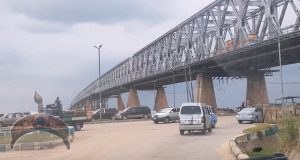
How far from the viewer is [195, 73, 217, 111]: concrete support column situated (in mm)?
81125

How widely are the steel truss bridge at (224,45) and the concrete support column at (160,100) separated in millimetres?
2685

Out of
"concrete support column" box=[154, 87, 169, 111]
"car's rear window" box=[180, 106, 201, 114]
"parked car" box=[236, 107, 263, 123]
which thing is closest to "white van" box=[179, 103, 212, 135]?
"car's rear window" box=[180, 106, 201, 114]

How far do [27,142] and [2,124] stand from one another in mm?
31370

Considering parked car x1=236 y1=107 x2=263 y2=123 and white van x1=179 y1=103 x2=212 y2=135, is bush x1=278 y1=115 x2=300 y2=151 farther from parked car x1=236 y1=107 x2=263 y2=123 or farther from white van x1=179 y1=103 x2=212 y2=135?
parked car x1=236 y1=107 x2=263 y2=123

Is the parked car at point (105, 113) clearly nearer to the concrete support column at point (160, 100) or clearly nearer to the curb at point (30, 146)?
the concrete support column at point (160, 100)

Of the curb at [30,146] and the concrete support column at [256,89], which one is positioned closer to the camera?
the curb at [30,146]

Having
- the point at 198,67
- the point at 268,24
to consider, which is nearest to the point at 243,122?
the point at 268,24

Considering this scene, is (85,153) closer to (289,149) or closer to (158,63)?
(289,149)

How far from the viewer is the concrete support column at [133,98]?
4648 inches

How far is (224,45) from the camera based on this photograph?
7888 cm

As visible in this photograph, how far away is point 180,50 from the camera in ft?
330

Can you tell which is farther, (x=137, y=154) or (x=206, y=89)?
(x=206, y=89)

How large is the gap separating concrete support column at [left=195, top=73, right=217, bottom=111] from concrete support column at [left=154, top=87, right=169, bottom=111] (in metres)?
31.6

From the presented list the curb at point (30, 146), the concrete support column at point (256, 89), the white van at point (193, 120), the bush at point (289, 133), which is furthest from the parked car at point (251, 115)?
the concrete support column at point (256, 89)
